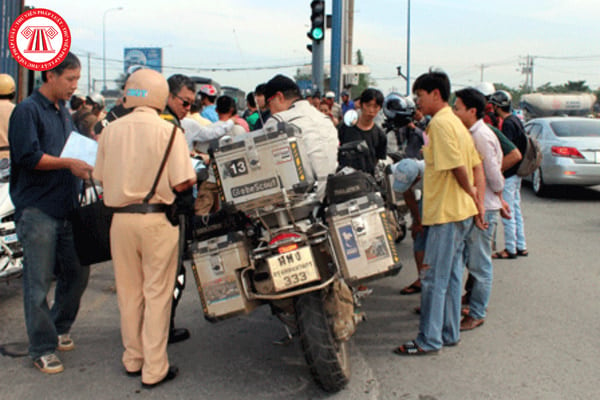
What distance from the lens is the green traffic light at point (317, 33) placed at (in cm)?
1367

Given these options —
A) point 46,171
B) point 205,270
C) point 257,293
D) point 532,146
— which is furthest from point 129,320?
point 532,146

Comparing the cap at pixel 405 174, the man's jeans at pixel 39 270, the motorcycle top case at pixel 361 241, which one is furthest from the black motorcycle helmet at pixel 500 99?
the man's jeans at pixel 39 270

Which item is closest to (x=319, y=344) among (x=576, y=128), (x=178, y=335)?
(x=178, y=335)

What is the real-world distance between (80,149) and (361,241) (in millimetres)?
2052

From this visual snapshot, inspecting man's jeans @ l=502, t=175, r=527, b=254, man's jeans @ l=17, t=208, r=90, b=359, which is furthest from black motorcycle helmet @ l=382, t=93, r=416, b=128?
man's jeans @ l=17, t=208, r=90, b=359

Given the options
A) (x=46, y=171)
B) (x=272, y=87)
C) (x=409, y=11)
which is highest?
(x=409, y=11)

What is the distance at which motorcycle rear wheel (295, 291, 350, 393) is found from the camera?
136 inches

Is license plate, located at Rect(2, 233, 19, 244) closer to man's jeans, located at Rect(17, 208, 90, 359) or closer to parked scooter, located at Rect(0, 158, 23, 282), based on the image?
parked scooter, located at Rect(0, 158, 23, 282)

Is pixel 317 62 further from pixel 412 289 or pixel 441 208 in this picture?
pixel 441 208

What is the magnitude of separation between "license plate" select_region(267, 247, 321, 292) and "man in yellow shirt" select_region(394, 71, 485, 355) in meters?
1.18

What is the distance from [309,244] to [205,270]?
68 centimetres

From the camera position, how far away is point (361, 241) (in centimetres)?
365

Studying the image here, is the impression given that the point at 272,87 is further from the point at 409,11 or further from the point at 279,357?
the point at 409,11

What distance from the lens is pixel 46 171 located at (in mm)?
4129
